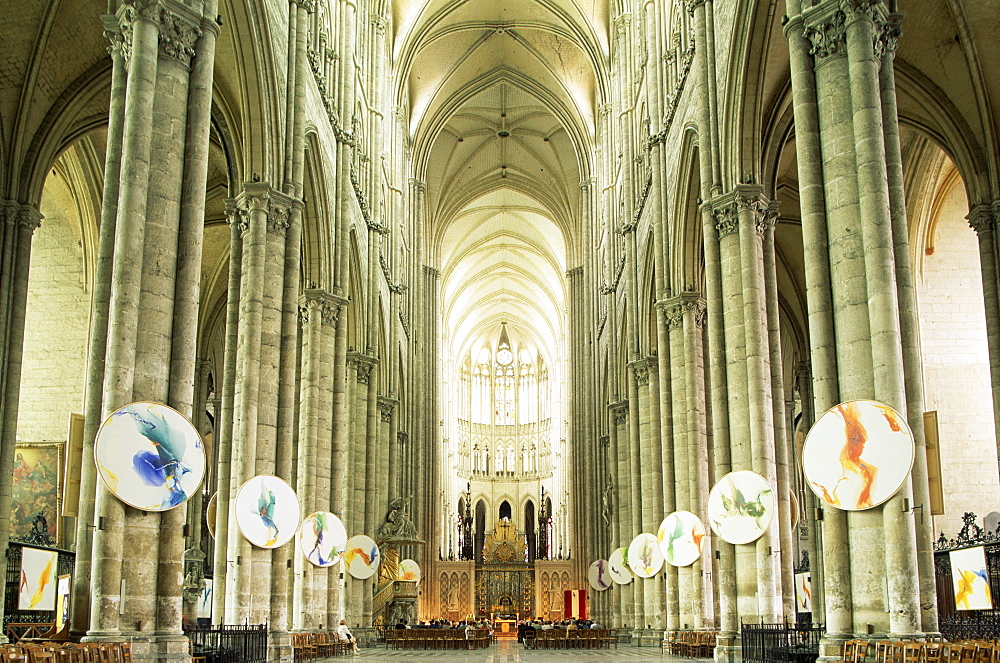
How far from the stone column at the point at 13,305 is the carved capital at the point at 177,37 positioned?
32.6 ft

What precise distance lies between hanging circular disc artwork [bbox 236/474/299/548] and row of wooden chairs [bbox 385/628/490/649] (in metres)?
14.4

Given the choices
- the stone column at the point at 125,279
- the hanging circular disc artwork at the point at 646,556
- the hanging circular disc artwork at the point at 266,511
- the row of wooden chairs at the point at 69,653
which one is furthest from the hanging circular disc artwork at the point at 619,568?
the row of wooden chairs at the point at 69,653

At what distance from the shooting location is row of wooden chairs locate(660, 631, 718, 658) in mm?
22453

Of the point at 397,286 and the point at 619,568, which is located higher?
the point at 397,286

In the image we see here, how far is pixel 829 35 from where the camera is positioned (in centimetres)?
1359

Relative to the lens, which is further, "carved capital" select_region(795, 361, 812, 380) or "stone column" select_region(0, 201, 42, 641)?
"carved capital" select_region(795, 361, 812, 380)

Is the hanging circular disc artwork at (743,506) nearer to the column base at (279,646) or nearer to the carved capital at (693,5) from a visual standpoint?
the column base at (279,646)

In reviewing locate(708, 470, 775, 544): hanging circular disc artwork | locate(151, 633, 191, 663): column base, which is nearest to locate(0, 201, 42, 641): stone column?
locate(151, 633, 191, 663): column base

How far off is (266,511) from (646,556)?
13222 millimetres

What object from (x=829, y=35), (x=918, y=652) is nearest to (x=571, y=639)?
(x=918, y=652)

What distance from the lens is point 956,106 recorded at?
22.1 m

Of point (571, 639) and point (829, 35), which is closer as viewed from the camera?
point (829, 35)

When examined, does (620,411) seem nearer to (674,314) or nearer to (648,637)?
(648,637)

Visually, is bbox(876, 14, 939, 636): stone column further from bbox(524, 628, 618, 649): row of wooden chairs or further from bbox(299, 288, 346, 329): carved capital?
bbox(524, 628, 618, 649): row of wooden chairs
